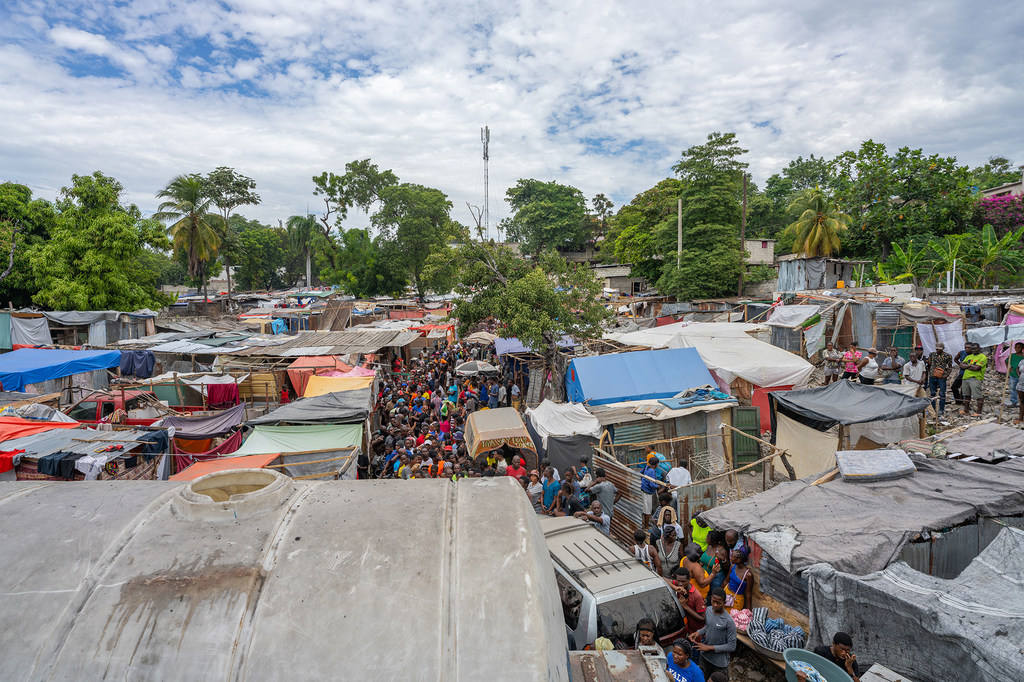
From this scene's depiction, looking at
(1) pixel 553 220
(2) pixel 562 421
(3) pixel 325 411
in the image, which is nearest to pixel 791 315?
(2) pixel 562 421

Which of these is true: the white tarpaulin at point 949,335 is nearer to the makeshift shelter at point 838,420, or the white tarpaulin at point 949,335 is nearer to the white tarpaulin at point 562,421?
the makeshift shelter at point 838,420

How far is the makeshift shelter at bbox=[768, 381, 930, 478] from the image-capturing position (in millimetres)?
8758

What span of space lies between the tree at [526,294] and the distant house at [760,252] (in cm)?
2287

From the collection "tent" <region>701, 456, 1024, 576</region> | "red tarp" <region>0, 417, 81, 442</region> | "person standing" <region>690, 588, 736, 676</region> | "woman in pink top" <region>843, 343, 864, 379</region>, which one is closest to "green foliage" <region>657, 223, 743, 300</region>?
"woman in pink top" <region>843, 343, 864, 379</region>

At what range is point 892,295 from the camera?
1944 centimetres

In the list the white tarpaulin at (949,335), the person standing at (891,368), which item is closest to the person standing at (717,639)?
the person standing at (891,368)

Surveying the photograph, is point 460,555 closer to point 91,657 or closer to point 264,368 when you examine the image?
point 91,657

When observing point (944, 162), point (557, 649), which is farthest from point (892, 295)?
point (557, 649)

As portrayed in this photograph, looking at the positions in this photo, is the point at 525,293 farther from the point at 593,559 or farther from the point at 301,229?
the point at 301,229

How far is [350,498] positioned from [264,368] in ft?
47.8

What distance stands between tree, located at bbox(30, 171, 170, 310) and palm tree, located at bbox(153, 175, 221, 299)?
353 inches

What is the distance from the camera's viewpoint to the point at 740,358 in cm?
1337

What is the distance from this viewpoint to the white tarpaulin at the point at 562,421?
32.8 feet

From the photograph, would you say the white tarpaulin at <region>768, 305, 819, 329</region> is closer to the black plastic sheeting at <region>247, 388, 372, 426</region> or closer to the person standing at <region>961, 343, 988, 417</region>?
the person standing at <region>961, 343, 988, 417</region>
